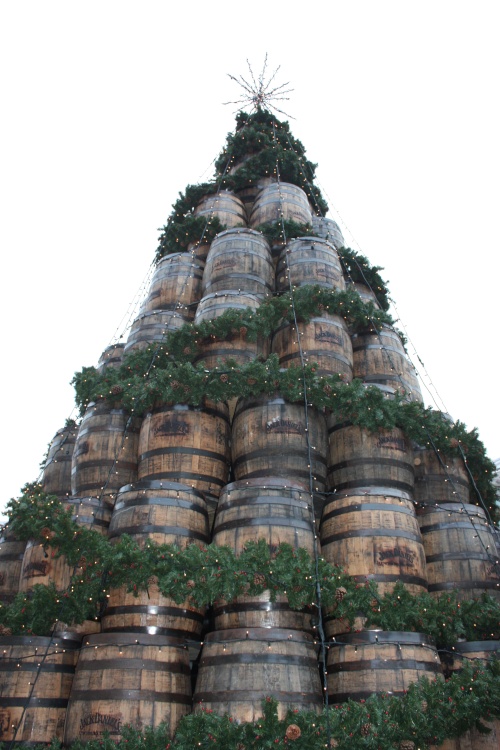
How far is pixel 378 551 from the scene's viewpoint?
6.57 m

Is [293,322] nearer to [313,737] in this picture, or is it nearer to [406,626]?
[406,626]

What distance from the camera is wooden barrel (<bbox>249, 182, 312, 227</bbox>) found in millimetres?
13477

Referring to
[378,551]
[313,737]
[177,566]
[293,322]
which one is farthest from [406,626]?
[293,322]

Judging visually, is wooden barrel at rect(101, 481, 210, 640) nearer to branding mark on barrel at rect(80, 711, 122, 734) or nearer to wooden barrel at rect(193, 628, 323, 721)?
wooden barrel at rect(193, 628, 323, 721)

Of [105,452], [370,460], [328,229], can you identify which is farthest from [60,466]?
[328,229]

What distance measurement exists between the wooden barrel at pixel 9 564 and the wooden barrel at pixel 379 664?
5.12m

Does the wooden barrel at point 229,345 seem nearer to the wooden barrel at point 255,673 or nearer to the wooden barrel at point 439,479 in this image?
the wooden barrel at point 439,479

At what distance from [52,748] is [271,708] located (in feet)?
7.37

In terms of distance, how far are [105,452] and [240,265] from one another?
460cm

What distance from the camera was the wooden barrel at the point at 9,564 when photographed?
8.40 m

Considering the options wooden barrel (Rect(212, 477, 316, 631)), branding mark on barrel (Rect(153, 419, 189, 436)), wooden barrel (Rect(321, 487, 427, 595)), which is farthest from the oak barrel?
wooden barrel (Rect(321, 487, 427, 595))

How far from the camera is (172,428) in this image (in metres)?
7.96

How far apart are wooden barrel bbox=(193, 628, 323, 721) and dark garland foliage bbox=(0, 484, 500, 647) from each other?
426 mm

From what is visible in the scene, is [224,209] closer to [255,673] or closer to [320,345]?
[320,345]
